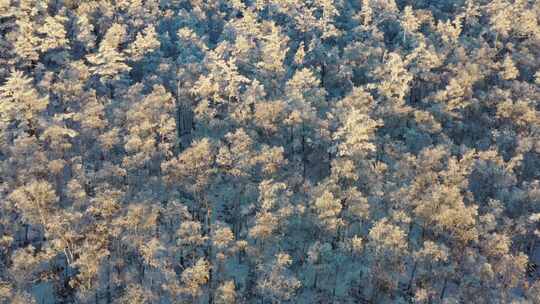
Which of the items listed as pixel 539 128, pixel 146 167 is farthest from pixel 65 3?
pixel 539 128

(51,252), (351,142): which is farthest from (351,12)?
(51,252)

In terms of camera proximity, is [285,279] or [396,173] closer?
[285,279]

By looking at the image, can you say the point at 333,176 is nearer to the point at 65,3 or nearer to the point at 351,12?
the point at 351,12

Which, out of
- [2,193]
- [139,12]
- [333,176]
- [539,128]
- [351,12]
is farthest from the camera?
[351,12]


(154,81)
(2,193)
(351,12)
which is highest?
(351,12)

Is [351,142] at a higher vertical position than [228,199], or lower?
higher

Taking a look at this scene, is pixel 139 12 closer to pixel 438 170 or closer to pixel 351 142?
pixel 351 142

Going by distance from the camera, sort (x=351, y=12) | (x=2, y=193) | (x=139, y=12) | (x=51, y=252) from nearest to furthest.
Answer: (x=51, y=252) < (x=2, y=193) < (x=139, y=12) < (x=351, y=12)
